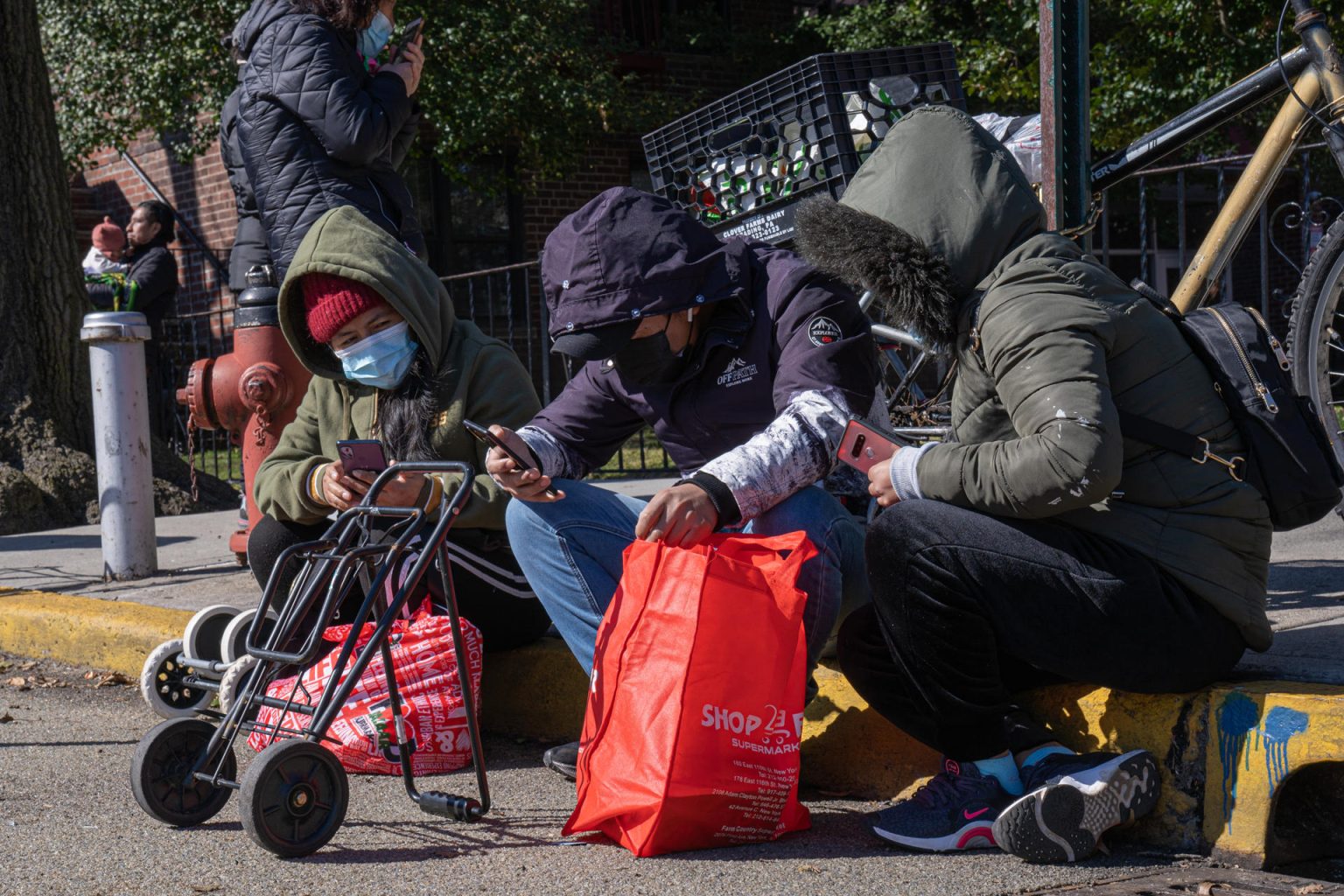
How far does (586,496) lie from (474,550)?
61 cm

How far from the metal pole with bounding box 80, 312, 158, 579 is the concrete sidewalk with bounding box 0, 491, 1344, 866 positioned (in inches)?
32.6

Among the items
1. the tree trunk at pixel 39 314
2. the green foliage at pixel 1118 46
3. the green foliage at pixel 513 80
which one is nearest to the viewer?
the tree trunk at pixel 39 314

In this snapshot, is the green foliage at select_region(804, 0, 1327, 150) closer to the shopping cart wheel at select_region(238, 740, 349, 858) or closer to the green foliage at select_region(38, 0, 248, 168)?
the green foliage at select_region(38, 0, 248, 168)

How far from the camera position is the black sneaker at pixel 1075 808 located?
2668 millimetres

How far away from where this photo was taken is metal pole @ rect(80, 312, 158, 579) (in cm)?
579

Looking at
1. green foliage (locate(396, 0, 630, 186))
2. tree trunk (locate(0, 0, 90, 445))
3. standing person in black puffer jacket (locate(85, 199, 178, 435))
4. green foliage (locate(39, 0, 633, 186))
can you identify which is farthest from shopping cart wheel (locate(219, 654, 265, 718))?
green foliage (locate(39, 0, 633, 186))

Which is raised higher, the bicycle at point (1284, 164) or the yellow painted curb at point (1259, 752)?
the bicycle at point (1284, 164)

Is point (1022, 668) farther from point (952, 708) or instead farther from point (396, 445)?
point (396, 445)

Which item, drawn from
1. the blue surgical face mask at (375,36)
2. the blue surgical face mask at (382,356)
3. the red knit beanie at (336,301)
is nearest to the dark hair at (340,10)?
the blue surgical face mask at (375,36)

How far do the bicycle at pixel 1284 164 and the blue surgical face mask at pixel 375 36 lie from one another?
239 centimetres

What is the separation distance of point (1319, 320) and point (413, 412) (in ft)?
8.34

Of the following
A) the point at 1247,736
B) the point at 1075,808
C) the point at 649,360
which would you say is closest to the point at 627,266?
the point at 649,360

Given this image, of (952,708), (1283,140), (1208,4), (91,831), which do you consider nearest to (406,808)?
(91,831)

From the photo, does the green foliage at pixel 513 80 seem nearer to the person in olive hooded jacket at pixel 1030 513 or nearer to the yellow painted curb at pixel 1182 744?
the yellow painted curb at pixel 1182 744
